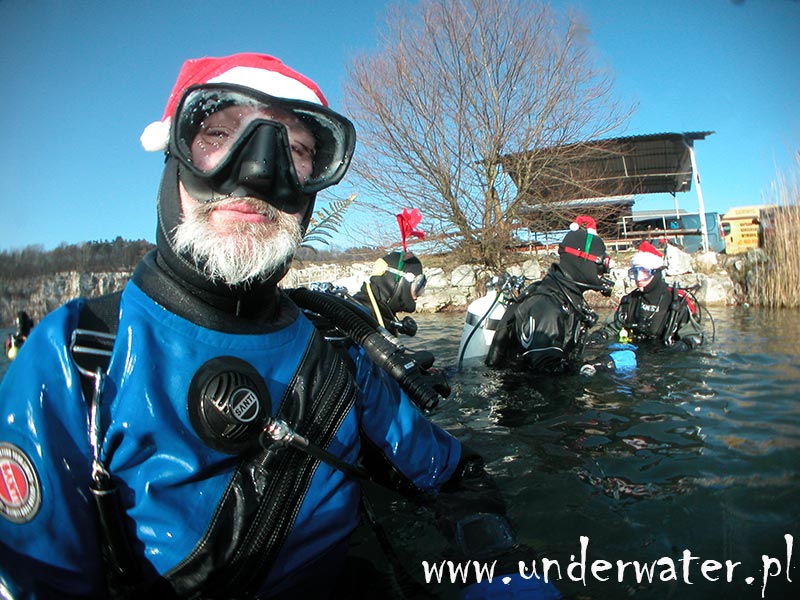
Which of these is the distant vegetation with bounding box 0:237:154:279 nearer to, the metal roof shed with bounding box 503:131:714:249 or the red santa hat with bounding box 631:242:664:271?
the red santa hat with bounding box 631:242:664:271

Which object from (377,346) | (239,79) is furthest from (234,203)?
(377,346)

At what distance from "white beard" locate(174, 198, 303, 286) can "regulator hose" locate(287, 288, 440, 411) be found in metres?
0.65

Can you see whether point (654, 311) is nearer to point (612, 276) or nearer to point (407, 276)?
point (407, 276)

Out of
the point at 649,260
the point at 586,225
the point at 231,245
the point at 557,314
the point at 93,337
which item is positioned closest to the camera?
the point at 93,337

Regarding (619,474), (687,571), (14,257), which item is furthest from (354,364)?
(14,257)

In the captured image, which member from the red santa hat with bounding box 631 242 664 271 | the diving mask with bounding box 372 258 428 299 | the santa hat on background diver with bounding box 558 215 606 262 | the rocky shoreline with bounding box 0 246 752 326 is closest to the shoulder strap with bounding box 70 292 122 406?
the diving mask with bounding box 372 258 428 299

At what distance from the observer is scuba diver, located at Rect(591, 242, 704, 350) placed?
20.9ft

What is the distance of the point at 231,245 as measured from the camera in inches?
49.6

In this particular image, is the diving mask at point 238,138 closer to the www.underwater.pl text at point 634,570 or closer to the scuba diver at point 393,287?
the www.underwater.pl text at point 634,570

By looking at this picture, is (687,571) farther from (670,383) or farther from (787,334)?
(787,334)

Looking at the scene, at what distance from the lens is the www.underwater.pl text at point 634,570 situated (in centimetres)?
172

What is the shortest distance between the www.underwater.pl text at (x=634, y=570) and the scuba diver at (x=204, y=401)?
1.27 feet

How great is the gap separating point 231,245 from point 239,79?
1.77 feet

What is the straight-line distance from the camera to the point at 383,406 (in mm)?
1757
